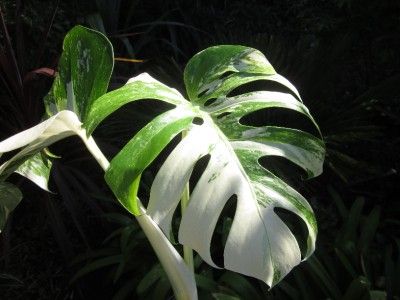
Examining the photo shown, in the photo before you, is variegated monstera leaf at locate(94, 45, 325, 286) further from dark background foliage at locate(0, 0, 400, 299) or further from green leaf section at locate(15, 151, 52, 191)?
dark background foliage at locate(0, 0, 400, 299)

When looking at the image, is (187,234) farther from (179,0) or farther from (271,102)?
(179,0)

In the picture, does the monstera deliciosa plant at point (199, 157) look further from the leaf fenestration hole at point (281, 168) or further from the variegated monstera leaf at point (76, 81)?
the leaf fenestration hole at point (281, 168)

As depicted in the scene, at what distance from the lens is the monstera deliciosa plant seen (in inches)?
28.5

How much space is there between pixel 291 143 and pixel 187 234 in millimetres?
297

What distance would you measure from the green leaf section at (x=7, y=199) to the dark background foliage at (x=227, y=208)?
2.63ft

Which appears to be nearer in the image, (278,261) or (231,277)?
(278,261)

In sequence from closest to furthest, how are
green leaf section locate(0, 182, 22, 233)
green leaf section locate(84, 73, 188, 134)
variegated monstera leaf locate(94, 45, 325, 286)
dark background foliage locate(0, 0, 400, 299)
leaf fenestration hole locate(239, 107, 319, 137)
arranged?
variegated monstera leaf locate(94, 45, 325, 286) → green leaf section locate(84, 73, 188, 134) → green leaf section locate(0, 182, 22, 233) → dark background foliage locate(0, 0, 400, 299) → leaf fenestration hole locate(239, 107, 319, 137)

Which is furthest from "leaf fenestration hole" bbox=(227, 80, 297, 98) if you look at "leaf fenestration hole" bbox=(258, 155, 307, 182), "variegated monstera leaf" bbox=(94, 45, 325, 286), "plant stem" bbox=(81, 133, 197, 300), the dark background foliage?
"plant stem" bbox=(81, 133, 197, 300)

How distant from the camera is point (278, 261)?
2.29ft

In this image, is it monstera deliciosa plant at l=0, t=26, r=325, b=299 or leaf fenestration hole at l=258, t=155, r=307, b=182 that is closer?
monstera deliciosa plant at l=0, t=26, r=325, b=299

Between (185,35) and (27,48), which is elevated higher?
(27,48)

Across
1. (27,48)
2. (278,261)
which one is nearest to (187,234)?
(278,261)

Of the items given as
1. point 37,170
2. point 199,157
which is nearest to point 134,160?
point 199,157

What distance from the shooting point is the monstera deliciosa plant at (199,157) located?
2.38ft
